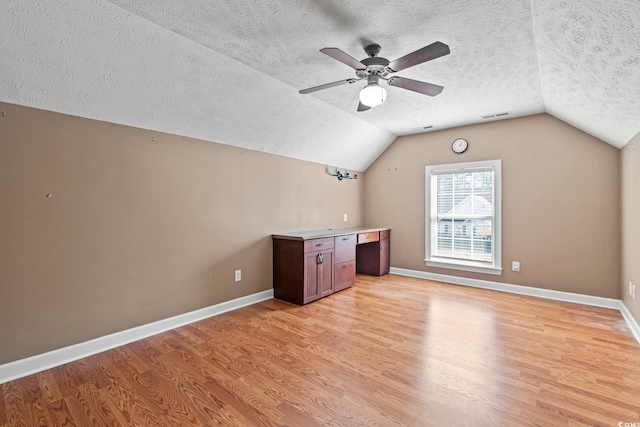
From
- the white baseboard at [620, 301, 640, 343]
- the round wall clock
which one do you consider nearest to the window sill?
the white baseboard at [620, 301, 640, 343]

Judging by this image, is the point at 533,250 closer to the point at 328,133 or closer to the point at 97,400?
the point at 328,133

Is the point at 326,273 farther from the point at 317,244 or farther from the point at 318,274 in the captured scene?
the point at 317,244

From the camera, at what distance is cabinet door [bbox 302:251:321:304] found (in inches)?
138

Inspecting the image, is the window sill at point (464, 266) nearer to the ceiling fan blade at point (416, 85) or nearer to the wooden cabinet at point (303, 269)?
the wooden cabinet at point (303, 269)

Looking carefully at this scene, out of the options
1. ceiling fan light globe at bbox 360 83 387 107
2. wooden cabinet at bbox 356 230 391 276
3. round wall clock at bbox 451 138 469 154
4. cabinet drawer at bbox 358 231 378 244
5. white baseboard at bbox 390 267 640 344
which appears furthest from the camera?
wooden cabinet at bbox 356 230 391 276

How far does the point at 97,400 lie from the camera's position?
1.79 metres

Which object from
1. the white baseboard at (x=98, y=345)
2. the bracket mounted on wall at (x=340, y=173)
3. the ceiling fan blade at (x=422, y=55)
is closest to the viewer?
the ceiling fan blade at (x=422, y=55)

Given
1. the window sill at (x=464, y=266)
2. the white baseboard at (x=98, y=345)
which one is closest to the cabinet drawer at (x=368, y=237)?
the window sill at (x=464, y=266)

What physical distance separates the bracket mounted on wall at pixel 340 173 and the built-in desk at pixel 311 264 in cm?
109

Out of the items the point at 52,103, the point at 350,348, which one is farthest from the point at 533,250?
the point at 52,103

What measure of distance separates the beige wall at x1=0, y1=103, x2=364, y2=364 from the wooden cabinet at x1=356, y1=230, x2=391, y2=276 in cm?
198

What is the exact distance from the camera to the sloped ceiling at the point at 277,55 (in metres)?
1.77

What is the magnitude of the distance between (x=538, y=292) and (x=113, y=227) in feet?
16.2

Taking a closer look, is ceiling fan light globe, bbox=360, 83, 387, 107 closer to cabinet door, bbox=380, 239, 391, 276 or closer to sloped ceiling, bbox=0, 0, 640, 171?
sloped ceiling, bbox=0, 0, 640, 171
